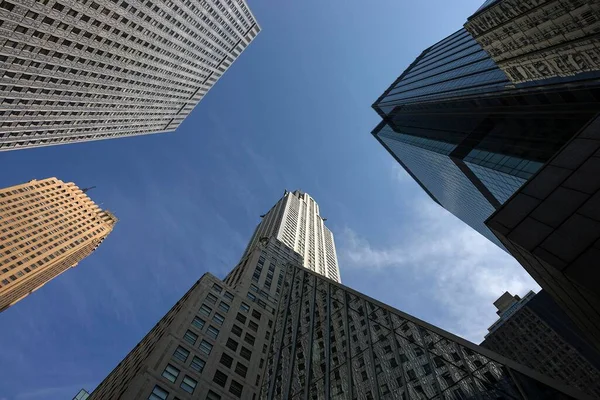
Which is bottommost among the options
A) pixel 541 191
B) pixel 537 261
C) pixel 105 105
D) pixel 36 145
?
pixel 537 261

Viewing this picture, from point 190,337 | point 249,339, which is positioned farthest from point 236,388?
point 249,339

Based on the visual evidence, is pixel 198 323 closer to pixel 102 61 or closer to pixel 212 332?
pixel 212 332

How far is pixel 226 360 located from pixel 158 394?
10043mm

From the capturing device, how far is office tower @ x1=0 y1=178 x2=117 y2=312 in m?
107

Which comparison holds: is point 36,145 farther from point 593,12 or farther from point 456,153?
point 593,12

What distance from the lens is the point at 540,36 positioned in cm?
4872

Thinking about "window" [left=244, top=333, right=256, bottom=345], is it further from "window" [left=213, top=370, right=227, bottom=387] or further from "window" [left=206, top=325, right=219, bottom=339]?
"window" [left=213, top=370, right=227, bottom=387]

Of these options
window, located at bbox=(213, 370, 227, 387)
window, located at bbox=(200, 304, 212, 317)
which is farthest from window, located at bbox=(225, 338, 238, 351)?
window, located at bbox=(213, 370, 227, 387)

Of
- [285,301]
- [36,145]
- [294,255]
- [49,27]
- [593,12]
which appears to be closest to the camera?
[593,12]

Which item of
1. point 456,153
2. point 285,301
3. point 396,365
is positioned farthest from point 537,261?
point 456,153

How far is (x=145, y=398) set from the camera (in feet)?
108

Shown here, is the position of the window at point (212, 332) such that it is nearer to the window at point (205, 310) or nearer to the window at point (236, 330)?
the window at point (205, 310)

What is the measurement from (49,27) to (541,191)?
237 ft

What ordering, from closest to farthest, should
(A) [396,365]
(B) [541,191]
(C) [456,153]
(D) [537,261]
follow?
1. (D) [537,261]
2. (B) [541,191]
3. (A) [396,365]
4. (C) [456,153]
